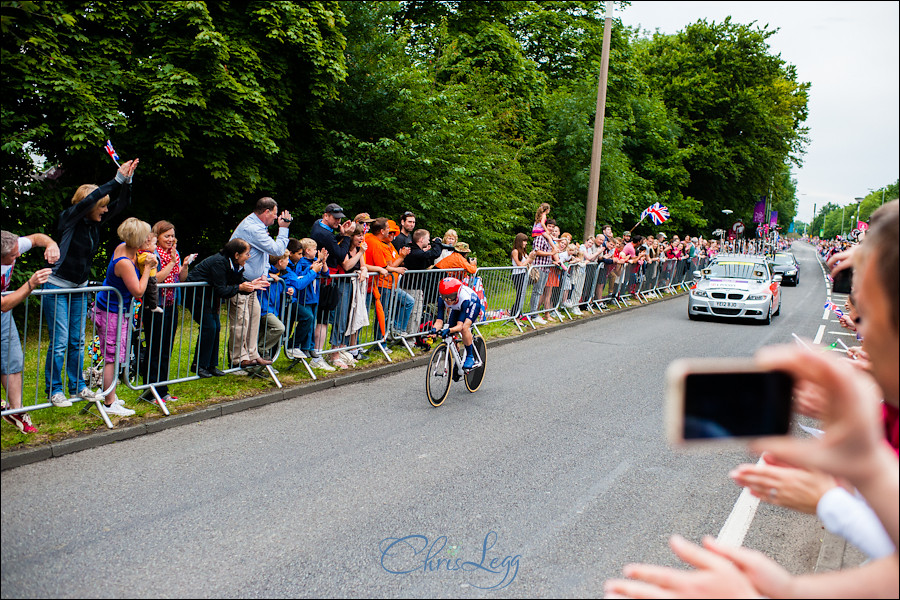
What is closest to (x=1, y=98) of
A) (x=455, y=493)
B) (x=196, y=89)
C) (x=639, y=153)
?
(x=196, y=89)

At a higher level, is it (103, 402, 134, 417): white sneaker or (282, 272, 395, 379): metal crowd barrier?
(282, 272, 395, 379): metal crowd barrier

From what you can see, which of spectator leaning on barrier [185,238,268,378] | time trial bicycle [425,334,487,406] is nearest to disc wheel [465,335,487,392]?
time trial bicycle [425,334,487,406]

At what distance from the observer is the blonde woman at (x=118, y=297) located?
6691 millimetres

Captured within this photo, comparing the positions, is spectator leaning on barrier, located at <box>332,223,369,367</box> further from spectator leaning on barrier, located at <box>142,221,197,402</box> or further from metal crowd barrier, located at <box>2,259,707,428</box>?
spectator leaning on barrier, located at <box>142,221,197,402</box>

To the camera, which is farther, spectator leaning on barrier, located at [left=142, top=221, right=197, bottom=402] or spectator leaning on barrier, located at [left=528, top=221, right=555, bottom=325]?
spectator leaning on barrier, located at [left=528, top=221, right=555, bottom=325]

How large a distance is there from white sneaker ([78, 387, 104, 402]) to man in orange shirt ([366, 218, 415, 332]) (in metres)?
4.41

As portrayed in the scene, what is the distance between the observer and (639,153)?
35125 mm

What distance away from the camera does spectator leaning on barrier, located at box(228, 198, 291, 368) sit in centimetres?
816

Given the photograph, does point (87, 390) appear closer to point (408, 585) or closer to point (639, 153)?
point (408, 585)

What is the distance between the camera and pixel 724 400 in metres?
1.13

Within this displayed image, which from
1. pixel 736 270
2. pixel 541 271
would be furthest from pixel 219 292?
pixel 736 270

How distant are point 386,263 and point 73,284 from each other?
4.72m

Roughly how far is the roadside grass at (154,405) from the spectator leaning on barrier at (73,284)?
0.20 metres

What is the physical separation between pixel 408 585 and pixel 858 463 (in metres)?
3.09
